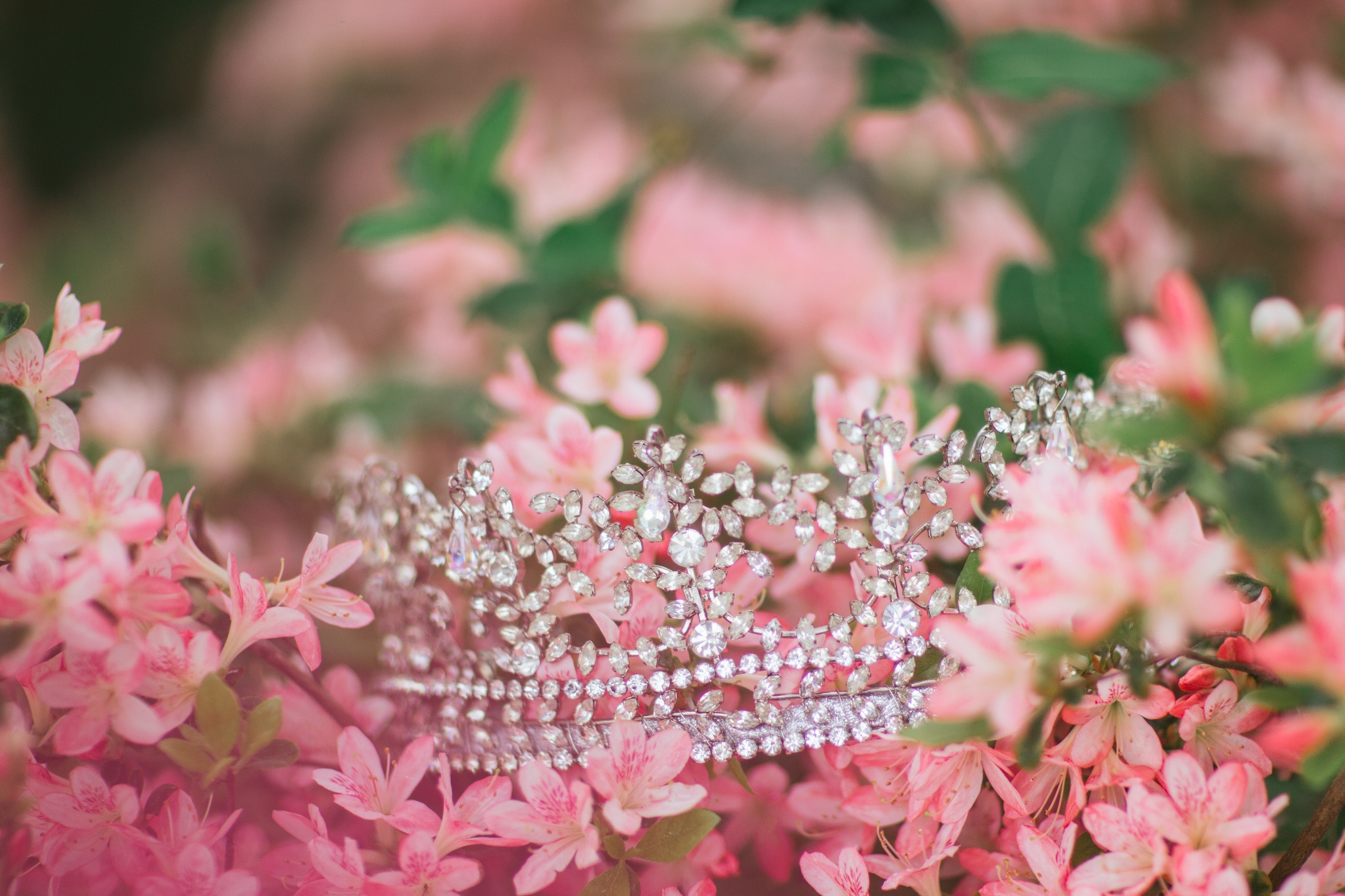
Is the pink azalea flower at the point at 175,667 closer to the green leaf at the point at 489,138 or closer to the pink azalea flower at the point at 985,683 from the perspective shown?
the pink azalea flower at the point at 985,683

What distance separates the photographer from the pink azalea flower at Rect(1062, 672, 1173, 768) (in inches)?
13.6

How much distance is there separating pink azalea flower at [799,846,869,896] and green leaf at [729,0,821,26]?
50cm

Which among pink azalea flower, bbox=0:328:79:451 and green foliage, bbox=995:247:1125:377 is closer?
pink azalea flower, bbox=0:328:79:451

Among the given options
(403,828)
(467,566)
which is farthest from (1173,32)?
(403,828)

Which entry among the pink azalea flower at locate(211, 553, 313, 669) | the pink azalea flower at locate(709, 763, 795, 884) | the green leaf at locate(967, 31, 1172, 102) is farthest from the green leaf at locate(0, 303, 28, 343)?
the green leaf at locate(967, 31, 1172, 102)

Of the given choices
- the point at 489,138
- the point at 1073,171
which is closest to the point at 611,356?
the point at 489,138

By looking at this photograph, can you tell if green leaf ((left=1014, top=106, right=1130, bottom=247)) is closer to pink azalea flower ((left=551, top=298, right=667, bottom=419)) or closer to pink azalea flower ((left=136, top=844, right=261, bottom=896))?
pink azalea flower ((left=551, top=298, right=667, bottom=419))

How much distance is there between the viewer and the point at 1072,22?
40.7 inches

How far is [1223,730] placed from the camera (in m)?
0.35

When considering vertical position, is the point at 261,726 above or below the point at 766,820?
above

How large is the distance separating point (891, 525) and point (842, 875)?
0.16m

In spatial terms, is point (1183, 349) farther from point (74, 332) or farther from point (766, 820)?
point (74, 332)

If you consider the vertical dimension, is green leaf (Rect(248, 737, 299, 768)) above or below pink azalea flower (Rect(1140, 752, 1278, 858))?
below

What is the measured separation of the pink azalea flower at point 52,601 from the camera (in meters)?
0.32
